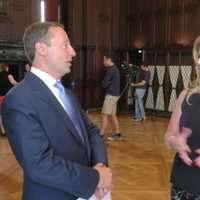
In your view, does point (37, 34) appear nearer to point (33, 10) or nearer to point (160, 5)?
point (33, 10)

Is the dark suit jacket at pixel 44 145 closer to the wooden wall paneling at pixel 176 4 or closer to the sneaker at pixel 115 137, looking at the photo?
the sneaker at pixel 115 137

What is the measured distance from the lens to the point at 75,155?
5.88 feet

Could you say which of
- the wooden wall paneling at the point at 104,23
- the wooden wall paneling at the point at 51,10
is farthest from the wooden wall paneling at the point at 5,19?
the wooden wall paneling at the point at 104,23

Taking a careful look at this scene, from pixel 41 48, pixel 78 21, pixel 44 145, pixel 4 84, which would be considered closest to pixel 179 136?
pixel 44 145

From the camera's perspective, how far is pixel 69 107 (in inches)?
74.9

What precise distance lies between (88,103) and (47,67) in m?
10.9

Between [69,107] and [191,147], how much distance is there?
62 centimetres

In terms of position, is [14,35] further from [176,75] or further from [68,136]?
[68,136]

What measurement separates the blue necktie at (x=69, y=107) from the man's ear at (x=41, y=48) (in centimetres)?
16

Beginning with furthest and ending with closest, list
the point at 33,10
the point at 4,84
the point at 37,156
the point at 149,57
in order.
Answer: the point at 149,57 → the point at 33,10 → the point at 4,84 → the point at 37,156

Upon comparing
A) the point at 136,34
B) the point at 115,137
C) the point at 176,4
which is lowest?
the point at 115,137

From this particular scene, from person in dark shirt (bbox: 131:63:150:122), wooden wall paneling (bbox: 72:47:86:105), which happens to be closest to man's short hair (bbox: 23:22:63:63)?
person in dark shirt (bbox: 131:63:150:122)

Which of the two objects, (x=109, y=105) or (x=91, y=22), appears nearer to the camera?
(x=109, y=105)

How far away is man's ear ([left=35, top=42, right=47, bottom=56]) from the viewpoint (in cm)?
181
